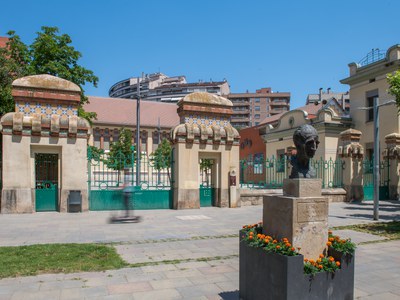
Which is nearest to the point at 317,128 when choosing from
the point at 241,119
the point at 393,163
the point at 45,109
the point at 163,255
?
the point at 393,163

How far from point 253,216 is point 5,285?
970cm

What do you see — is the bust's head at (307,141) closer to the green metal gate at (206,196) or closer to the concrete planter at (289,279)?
the concrete planter at (289,279)

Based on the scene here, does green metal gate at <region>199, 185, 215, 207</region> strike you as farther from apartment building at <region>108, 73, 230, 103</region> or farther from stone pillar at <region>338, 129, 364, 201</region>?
apartment building at <region>108, 73, 230, 103</region>

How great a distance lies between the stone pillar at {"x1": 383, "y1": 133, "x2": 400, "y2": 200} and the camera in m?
20.9

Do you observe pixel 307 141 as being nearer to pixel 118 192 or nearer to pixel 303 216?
pixel 303 216

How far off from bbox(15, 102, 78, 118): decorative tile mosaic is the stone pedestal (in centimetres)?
1180

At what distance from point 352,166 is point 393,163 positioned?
3.71 m

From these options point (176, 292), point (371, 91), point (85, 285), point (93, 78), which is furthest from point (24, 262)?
point (371, 91)

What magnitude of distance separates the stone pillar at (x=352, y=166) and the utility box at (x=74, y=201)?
14634 mm

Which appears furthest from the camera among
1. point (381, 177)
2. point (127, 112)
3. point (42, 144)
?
point (127, 112)

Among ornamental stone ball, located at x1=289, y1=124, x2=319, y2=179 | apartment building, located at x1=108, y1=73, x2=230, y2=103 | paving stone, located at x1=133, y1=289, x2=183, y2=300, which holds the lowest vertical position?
paving stone, located at x1=133, y1=289, x2=183, y2=300

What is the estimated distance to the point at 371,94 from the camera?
2550cm

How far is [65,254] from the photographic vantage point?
7.07 meters

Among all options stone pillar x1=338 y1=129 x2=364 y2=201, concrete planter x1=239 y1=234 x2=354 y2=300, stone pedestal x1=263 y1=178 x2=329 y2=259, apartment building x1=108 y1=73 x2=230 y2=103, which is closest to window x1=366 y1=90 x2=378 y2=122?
stone pillar x1=338 y1=129 x2=364 y2=201
